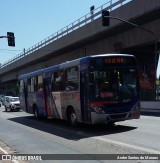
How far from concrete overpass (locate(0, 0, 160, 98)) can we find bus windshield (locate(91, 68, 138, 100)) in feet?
48.7

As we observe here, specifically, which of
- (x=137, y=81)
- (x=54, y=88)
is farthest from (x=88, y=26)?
(x=137, y=81)

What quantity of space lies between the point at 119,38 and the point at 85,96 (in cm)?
2384

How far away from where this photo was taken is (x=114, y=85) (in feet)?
49.6

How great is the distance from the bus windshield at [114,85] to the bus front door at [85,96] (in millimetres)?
388

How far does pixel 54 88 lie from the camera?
63.4 ft

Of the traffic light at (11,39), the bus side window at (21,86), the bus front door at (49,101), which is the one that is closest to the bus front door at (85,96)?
the bus front door at (49,101)

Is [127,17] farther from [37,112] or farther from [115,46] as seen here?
[37,112]

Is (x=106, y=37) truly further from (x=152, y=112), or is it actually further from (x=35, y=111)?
(x=35, y=111)

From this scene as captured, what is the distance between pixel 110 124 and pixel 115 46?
21.8 metres

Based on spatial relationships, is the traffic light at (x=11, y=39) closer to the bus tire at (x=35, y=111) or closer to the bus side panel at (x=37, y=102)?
the bus side panel at (x=37, y=102)

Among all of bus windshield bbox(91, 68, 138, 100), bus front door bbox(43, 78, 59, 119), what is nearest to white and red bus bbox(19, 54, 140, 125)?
bus windshield bbox(91, 68, 138, 100)

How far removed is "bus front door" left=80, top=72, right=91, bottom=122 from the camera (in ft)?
50.0

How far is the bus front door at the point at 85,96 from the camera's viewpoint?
15.2 meters

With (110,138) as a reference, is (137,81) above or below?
above
